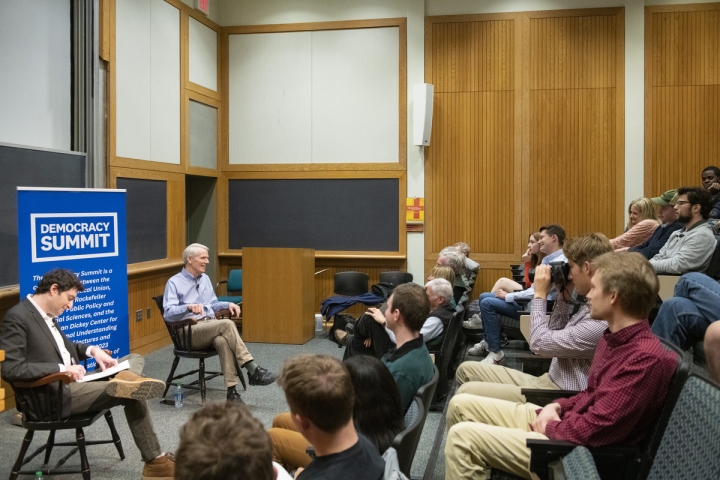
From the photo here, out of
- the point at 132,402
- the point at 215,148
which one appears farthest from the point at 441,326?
the point at 215,148

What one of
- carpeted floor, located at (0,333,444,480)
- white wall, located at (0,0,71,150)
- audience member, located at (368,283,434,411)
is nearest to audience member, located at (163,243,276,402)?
carpeted floor, located at (0,333,444,480)

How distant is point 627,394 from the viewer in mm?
1980

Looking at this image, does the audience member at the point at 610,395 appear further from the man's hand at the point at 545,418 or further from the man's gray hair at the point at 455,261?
the man's gray hair at the point at 455,261

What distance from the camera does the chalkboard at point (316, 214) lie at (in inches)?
316

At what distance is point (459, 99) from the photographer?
A: 800cm

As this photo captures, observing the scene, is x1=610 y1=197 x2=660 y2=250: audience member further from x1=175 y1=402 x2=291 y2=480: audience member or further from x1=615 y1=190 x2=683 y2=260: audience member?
x1=175 y1=402 x2=291 y2=480: audience member

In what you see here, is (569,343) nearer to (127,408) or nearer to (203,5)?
(127,408)

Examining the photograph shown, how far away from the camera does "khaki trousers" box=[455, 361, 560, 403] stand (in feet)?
9.35

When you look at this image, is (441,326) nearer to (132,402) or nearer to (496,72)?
(132,402)

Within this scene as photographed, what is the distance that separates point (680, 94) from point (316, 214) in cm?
452

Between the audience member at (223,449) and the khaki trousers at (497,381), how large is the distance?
175 centimetres

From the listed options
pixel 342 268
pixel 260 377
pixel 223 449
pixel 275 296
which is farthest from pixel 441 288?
pixel 342 268

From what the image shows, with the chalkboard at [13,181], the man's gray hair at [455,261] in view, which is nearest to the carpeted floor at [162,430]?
the chalkboard at [13,181]

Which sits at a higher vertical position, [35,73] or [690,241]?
[35,73]
